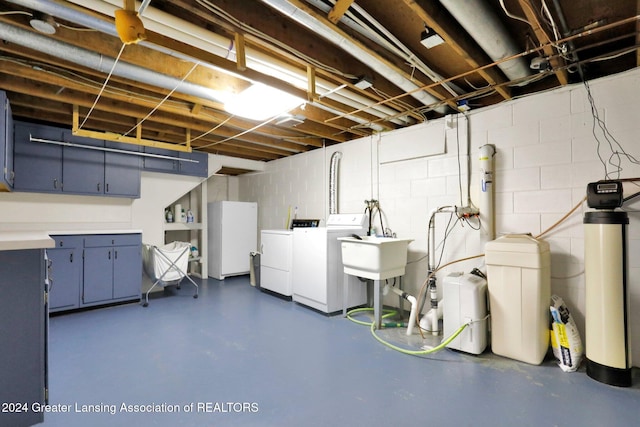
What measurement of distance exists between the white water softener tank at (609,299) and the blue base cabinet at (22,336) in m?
3.39

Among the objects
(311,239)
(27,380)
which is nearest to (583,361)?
(311,239)

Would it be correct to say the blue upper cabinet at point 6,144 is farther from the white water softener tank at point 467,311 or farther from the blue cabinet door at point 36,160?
the white water softener tank at point 467,311

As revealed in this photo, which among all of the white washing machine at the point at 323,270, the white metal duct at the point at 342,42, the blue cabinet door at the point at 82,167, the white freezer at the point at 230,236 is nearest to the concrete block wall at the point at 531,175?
the white washing machine at the point at 323,270

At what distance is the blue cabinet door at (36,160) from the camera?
350cm

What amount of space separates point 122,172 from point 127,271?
137cm

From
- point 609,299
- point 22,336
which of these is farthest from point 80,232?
point 609,299

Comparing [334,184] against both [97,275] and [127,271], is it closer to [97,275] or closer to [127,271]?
[127,271]

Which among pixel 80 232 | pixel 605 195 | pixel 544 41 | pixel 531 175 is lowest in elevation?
pixel 80 232

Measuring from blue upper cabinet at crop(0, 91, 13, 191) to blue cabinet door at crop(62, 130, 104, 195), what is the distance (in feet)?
1.68

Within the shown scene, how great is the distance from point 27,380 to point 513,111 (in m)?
3.99

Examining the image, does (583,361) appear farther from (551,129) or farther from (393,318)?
(551,129)

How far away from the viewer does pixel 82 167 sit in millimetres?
3928

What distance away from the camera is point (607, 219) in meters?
2.05

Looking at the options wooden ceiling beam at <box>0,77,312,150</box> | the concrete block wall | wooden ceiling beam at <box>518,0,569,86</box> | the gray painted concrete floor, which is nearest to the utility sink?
the concrete block wall
